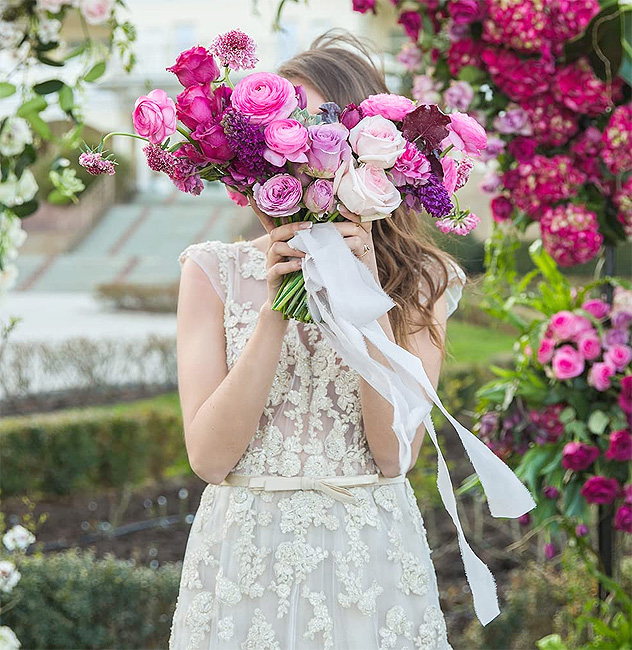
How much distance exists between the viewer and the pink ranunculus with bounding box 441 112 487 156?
1414mm

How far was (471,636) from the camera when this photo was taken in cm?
333

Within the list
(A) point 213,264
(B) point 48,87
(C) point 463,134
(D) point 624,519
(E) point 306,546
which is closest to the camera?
(C) point 463,134

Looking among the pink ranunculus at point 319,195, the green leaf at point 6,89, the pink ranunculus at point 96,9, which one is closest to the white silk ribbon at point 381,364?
the pink ranunculus at point 319,195

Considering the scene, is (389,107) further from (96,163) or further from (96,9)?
(96,9)

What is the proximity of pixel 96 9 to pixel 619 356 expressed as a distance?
161 cm

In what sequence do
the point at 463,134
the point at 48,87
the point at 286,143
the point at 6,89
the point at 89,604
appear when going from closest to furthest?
the point at 286,143
the point at 463,134
the point at 6,89
the point at 48,87
the point at 89,604

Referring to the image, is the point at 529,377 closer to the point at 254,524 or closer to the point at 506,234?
the point at 506,234

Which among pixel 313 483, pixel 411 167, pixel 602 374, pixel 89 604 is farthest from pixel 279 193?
pixel 89 604

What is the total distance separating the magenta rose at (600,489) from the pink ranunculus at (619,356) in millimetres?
305

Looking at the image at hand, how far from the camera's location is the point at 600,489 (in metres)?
2.49

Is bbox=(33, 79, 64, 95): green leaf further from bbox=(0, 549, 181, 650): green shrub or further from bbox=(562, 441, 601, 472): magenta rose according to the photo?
bbox=(0, 549, 181, 650): green shrub

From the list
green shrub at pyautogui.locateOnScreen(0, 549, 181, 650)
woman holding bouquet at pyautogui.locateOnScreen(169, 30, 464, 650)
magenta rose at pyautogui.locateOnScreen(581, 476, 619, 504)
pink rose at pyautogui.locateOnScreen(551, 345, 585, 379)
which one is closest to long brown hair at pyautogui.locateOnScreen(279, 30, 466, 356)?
woman holding bouquet at pyautogui.locateOnScreen(169, 30, 464, 650)

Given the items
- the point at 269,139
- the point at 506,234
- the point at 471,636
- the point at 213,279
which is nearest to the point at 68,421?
the point at 471,636

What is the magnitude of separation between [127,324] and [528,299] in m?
10.3
